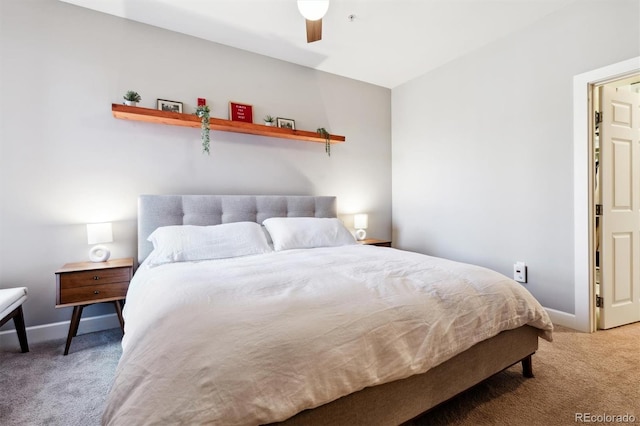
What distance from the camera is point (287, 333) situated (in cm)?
107

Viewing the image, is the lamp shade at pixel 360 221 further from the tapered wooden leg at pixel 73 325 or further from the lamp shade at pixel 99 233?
the tapered wooden leg at pixel 73 325

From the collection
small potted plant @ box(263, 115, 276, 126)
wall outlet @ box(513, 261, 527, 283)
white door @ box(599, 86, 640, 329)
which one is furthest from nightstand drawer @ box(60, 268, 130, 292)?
white door @ box(599, 86, 640, 329)

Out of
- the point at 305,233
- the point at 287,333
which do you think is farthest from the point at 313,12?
the point at 287,333

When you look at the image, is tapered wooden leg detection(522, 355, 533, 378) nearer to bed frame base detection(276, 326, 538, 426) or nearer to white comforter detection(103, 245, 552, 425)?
bed frame base detection(276, 326, 538, 426)

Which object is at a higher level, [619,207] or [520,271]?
[619,207]

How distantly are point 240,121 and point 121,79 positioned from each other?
1104 millimetres

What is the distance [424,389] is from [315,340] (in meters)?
0.64

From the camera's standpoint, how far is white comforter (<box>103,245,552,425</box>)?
913 millimetres

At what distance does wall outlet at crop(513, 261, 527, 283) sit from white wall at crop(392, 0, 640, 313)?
50 mm

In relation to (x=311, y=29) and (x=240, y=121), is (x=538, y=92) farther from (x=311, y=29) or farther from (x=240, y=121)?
(x=240, y=121)

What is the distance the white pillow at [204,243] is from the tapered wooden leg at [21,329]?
0.97 meters

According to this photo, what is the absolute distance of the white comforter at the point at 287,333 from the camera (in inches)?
35.9

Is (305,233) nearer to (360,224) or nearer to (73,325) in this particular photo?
(360,224)

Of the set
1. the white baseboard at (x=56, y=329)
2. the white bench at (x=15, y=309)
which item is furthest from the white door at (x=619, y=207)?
the white bench at (x=15, y=309)
